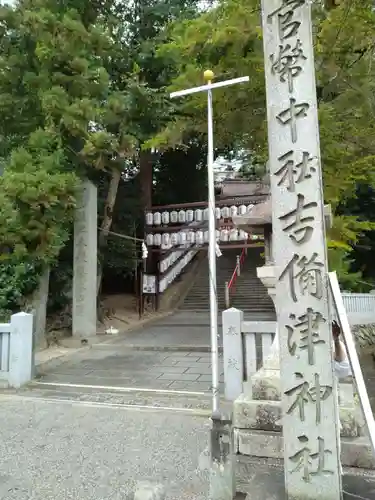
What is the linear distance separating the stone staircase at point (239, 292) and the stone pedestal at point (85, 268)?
20.8 ft

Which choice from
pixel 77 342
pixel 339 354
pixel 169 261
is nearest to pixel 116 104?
pixel 77 342

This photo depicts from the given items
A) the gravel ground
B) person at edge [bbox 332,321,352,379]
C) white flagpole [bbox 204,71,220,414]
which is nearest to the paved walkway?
the gravel ground

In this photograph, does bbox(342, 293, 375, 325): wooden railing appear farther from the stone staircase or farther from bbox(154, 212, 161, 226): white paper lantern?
→ bbox(154, 212, 161, 226): white paper lantern

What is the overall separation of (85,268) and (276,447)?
8.71 metres

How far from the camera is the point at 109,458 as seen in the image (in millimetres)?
3717

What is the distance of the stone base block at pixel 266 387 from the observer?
13.0 feet

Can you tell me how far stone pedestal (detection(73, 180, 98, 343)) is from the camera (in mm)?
11336

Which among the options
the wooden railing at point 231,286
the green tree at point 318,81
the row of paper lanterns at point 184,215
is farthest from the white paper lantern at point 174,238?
the green tree at point 318,81

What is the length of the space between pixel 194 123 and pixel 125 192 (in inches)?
327

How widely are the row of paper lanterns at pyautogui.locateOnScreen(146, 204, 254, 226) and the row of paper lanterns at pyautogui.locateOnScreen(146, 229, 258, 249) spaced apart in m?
0.49

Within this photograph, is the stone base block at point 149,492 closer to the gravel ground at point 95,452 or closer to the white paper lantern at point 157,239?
the gravel ground at point 95,452

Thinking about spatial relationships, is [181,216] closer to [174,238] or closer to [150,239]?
[174,238]

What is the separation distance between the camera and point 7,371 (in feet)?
21.6

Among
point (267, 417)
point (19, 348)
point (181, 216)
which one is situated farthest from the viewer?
point (181, 216)
